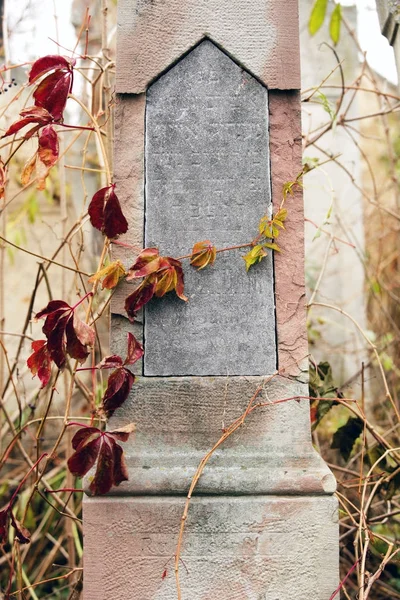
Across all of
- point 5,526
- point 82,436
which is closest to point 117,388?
point 82,436

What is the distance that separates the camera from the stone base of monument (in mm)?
1734

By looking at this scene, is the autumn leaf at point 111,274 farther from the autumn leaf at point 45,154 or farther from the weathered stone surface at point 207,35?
the weathered stone surface at point 207,35

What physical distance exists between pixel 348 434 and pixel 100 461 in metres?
1.06

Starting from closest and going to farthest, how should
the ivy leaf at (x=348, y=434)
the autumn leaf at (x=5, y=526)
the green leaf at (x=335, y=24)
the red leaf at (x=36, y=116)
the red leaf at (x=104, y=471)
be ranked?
the red leaf at (x=104, y=471) → the red leaf at (x=36, y=116) → the autumn leaf at (x=5, y=526) → the ivy leaf at (x=348, y=434) → the green leaf at (x=335, y=24)

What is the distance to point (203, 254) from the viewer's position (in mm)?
1822

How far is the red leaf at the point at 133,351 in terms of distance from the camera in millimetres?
1770

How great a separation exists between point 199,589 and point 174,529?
180mm

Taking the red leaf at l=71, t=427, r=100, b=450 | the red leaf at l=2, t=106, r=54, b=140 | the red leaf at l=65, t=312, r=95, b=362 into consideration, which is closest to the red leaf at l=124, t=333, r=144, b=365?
the red leaf at l=65, t=312, r=95, b=362

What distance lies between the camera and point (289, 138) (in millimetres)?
1911

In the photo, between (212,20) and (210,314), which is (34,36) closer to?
(212,20)

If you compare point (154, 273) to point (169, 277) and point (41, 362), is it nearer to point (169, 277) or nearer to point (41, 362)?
point (169, 277)

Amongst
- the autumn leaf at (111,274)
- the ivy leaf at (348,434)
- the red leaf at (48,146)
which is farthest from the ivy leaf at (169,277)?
the ivy leaf at (348,434)

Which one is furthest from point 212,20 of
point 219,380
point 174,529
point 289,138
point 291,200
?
point 174,529

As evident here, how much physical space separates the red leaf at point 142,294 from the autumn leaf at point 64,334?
0.15 meters
